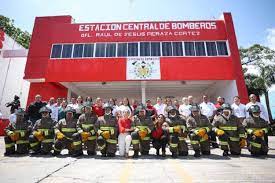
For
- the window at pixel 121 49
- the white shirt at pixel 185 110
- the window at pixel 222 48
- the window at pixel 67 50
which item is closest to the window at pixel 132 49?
the window at pixel 121 49

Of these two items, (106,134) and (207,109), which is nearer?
(106,134)

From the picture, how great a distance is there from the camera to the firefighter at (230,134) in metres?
7.16

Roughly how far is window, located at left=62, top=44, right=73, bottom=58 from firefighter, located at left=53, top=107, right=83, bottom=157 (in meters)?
10.3

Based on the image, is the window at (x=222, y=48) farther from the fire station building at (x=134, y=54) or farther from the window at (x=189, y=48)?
the window at (x=189, y=48)

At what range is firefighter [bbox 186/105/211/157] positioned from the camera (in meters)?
7.13

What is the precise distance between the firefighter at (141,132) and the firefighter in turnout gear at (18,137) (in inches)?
144

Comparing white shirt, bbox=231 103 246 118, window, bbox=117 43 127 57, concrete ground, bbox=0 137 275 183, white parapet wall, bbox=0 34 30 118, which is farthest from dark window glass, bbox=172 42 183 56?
white parapet wall, bbox=0 34 30 118

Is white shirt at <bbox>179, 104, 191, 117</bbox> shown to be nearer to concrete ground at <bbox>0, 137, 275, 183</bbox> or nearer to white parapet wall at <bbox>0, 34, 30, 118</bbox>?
concrete ground at <bbox>0, 137, 275, 183</bbox>

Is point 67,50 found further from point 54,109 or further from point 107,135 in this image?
point 107,135

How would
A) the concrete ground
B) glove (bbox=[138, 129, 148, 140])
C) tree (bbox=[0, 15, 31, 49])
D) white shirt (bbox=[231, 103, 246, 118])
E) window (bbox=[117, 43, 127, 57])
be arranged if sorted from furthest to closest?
tree (bbox=[0, 15, 31, 49])
window (bbox=[117, 43, 127, 57])
white shirt (bbox=[231, 103, 246, 118])
glove (bbox=[138, 129, 148, 140])
the concrete ground

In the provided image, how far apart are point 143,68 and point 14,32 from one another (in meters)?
27.1

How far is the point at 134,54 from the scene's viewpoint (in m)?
16.7

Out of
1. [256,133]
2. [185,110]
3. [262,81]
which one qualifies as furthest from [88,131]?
[262,81]

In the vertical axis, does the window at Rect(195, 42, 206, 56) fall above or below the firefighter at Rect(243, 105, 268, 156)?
above
